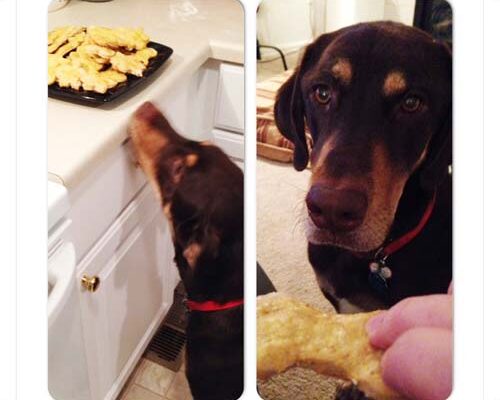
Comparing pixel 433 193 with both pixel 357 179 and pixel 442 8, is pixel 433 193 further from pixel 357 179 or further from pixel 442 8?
pixel 442 8

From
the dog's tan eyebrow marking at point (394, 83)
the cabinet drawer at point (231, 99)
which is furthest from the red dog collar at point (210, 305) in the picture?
the dog's tan eyebrow marking at point (394, 83)

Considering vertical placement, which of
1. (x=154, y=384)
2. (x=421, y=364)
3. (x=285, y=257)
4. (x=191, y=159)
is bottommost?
(x=154, y=384)

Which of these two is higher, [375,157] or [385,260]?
[375,157]

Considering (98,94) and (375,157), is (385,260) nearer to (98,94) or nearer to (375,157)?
(375,157)

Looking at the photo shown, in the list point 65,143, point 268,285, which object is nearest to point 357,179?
point 268,285

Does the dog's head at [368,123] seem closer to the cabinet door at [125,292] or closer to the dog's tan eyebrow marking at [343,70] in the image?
the dog's tan eyebrow marking at [343,70]

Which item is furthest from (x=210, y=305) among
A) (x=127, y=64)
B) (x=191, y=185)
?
(x=127, y=64)

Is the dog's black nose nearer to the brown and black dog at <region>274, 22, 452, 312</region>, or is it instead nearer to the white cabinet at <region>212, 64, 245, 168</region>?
the brown and black dog at <region>274, 22, 452, 312</region>
